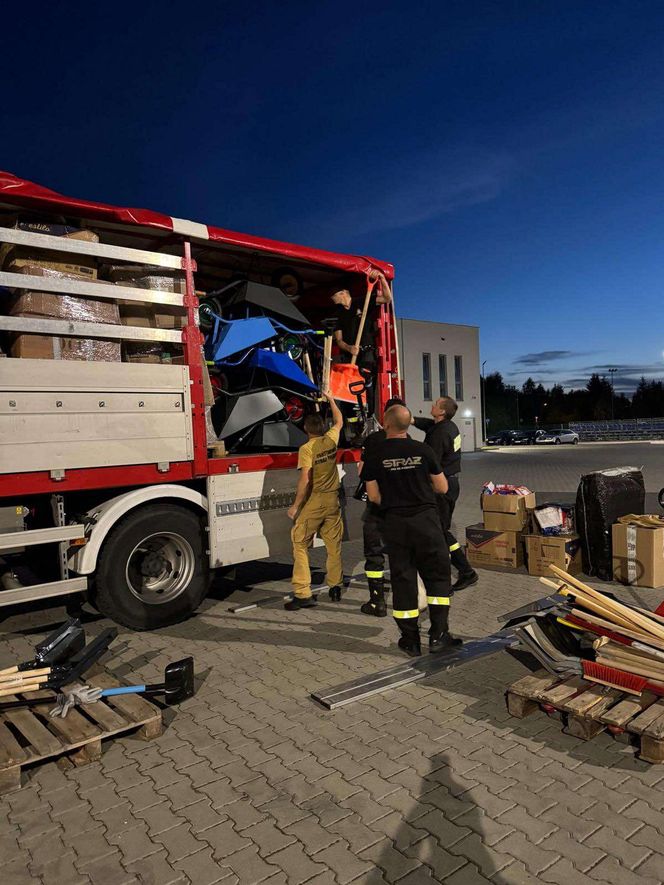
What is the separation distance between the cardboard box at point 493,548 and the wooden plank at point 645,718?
3.96 meters

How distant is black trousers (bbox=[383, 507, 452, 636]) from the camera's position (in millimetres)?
4461

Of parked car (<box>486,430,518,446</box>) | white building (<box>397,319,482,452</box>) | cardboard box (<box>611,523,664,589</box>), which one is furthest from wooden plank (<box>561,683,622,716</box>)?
parked car (<box>486,430,518,446</box>)

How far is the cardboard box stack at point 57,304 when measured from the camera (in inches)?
183

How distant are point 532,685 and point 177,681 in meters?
2.04

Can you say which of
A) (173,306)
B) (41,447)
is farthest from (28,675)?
(173,306)

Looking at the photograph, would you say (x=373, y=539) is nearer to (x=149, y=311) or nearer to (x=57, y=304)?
(x=149, y=311)

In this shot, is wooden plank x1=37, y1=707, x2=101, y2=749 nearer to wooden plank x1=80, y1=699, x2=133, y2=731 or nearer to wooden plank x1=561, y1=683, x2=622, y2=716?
wooden plank x1=80, y1=699, x2=133, y2=731

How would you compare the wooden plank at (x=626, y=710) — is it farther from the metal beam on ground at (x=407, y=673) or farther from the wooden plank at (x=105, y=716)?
the wooden plank at (x=105, y=716)

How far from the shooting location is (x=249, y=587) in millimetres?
6852

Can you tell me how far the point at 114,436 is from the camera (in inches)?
198

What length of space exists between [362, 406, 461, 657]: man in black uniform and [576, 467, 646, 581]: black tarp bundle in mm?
2777

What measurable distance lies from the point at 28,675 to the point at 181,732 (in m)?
0.93

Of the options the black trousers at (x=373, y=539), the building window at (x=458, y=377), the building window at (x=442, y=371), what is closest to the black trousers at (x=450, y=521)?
the black trousers at (x=373, y=539)

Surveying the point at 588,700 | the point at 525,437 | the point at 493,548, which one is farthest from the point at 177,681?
the point at 525,437
